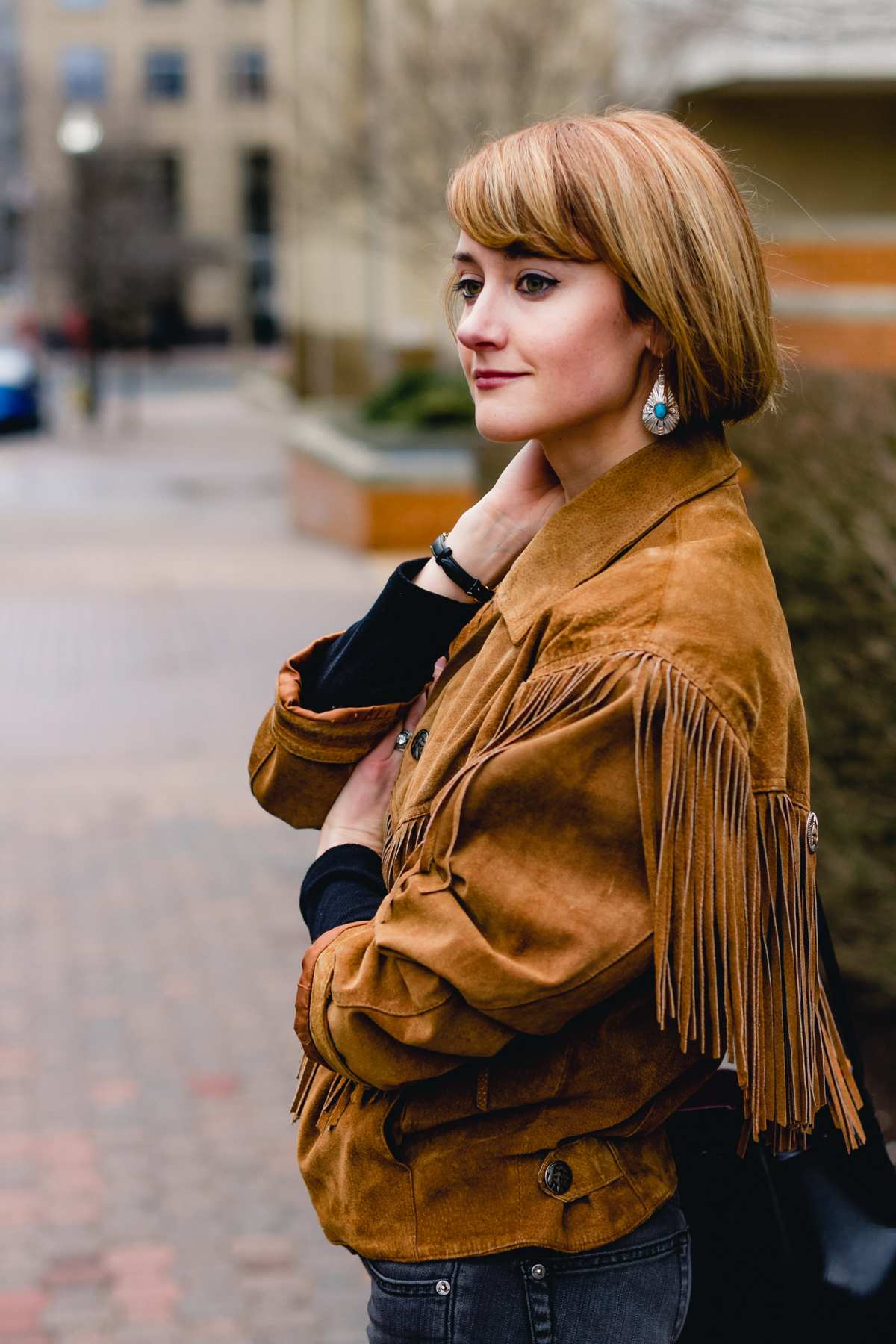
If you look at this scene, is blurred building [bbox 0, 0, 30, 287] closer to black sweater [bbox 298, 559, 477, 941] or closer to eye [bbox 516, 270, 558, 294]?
black sweater [bbox 298, 559, 477, 941]

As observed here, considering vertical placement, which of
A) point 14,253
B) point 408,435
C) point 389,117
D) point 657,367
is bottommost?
point 14,253

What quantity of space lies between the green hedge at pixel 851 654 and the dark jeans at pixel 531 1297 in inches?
109

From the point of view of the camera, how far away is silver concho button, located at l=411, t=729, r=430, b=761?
179cm

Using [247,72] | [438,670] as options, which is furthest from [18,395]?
[247,72]

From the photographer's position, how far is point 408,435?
48.0 feet

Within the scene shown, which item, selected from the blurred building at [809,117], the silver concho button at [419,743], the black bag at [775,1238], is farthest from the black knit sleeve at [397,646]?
the blurred building at [809,117]

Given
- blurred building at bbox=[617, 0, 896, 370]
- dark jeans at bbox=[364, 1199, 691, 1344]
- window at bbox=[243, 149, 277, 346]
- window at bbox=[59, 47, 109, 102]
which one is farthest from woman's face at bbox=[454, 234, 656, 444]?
window at bbox=[59, 47, 109, 102]

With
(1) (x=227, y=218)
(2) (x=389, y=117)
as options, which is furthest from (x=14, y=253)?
(2) (x=389, y=117)

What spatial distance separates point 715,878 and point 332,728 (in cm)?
58

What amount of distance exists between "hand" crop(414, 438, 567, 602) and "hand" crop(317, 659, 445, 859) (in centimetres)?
14

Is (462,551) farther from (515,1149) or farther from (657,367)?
(515,1149)

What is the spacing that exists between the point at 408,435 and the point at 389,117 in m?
3.14

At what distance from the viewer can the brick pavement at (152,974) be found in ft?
11.9

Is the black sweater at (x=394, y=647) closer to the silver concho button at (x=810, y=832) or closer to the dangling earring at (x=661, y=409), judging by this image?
the dangling earring at (x=661, y=409)
